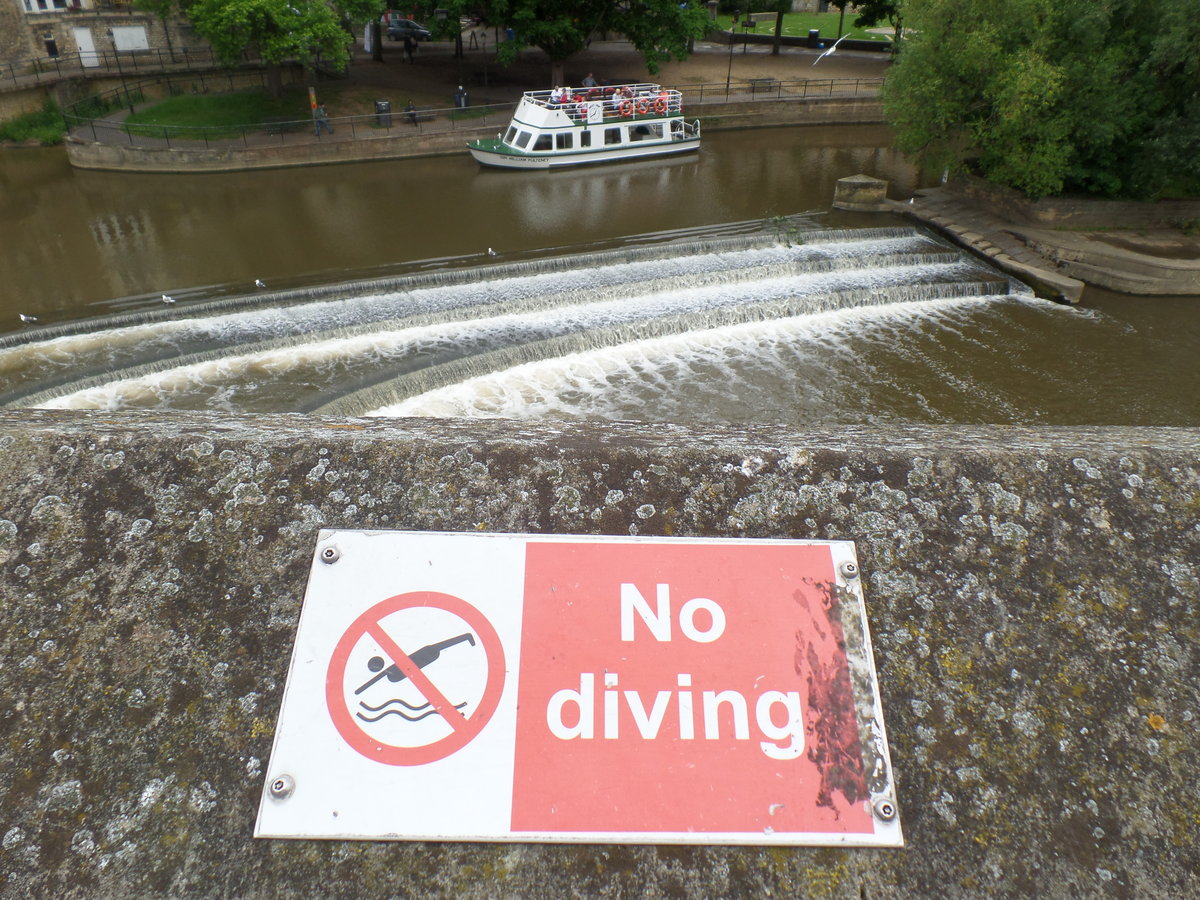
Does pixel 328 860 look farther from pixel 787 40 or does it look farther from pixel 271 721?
pixel 787 40

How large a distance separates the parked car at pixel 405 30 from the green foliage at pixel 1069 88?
29777mm

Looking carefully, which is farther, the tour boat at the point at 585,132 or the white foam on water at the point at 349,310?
the tour boat at the point at 585,132

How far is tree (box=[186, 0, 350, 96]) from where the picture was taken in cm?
2491

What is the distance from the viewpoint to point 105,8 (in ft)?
111

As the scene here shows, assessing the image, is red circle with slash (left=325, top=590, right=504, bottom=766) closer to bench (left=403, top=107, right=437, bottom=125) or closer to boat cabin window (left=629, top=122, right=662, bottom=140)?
boat cabin window (left=629, top=122, right=662, bottom=140)

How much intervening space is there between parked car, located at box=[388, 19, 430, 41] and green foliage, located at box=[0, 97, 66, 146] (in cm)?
1761

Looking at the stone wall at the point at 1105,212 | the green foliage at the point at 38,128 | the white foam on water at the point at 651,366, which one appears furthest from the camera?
the green foliage at the point at 38,128

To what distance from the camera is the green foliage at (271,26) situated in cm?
2489

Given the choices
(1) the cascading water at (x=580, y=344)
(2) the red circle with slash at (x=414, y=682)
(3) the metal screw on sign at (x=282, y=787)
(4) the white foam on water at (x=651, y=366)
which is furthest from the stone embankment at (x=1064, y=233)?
(3) the metal screw on sign at (x=282, y=787)

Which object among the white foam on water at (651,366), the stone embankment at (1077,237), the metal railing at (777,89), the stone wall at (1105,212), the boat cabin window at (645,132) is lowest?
the white foam on water at (651,366)

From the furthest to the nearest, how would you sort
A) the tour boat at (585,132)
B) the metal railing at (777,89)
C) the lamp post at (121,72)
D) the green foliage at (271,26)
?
1. the metal railing at (777,89)
2. the lamp post at (121,72)
3. the tour boat at (585,132)
4. the green foliage at (271,26)

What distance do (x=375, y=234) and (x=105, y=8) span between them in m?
25.8

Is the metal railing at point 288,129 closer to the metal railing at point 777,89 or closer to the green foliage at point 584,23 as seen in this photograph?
the green foliage at point 584,23

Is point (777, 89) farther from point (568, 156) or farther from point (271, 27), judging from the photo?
point (271, 27)
